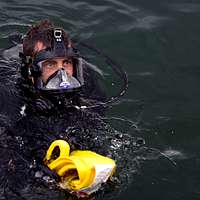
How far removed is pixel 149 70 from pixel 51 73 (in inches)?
79.6

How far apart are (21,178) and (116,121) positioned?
174 centimetres

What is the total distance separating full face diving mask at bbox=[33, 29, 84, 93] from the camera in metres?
5.52

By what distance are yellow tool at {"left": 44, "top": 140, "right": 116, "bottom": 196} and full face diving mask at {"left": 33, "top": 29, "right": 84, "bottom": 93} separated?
0.85 m

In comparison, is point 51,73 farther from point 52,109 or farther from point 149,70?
point 149,70

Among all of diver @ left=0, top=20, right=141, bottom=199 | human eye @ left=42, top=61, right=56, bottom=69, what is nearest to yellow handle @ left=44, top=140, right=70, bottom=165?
diver @ left=0, top=20, right=141, bottom=199

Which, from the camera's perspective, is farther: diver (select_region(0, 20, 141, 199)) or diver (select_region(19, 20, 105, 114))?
diver (select_region(19, 20, 105, 114))

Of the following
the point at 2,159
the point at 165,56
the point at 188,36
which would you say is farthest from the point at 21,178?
the point at 188,36

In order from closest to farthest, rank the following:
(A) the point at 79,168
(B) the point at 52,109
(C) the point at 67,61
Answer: (A) the point at 79,168 → (B) the point at 52,109 → (C) the point at 67,61

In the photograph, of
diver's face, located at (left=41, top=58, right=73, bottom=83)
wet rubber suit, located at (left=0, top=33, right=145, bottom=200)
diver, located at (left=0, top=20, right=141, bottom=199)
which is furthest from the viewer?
diver's face, located at (left=41, top=58, right=73, bottom=83)

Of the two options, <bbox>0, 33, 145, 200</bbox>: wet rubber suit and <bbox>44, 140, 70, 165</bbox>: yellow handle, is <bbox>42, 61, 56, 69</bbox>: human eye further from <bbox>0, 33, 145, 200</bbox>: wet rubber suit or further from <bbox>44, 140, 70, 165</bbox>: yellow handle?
<bbox>44, 140, 70, 165</bbox>: yellow handle

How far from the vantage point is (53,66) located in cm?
568

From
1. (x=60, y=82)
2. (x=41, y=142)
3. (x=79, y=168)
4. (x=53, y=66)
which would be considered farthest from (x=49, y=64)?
(x=79, y=168)

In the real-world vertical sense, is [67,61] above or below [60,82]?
above

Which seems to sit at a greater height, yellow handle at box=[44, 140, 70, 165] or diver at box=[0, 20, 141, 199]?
diver at box=[0, 20, 141, 199]
